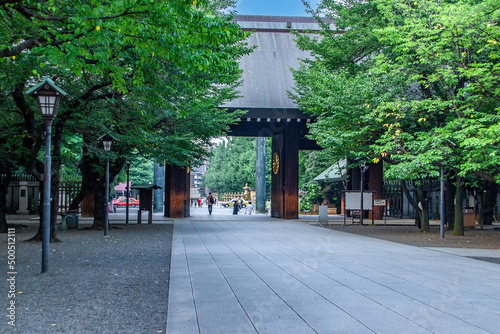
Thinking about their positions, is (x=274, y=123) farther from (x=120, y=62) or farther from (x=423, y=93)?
(x=120, y=62)

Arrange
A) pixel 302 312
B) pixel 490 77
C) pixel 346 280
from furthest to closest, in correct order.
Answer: pixel 490 77 < pixel 346 280 < pixel 302 312

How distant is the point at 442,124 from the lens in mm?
19750

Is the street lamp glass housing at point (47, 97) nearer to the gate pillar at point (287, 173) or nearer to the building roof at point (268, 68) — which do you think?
the building roof at point (268, 68)

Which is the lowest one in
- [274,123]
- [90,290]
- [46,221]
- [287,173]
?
[90,290]

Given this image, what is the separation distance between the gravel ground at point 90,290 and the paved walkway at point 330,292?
0.39 m

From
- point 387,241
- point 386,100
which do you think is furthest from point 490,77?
point 387,241

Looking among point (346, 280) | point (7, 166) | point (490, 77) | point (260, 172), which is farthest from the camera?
point (260, 172)

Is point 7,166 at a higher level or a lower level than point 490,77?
lower

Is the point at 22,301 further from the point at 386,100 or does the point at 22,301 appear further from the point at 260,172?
the point at 260,172

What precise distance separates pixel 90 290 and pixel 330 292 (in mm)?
3723

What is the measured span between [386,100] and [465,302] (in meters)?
12.8

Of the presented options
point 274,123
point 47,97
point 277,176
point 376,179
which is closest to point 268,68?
point 274,123

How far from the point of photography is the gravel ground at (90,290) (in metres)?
6.14

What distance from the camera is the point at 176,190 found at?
107ft
